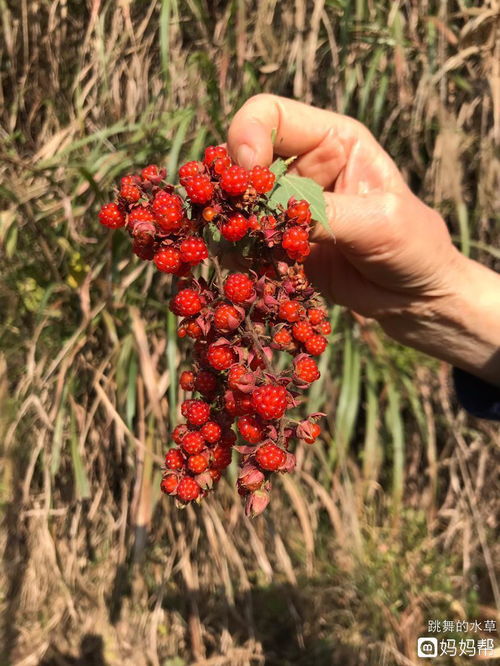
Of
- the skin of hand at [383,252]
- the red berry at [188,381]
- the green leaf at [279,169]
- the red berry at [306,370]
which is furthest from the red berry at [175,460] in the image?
the skin of hand at [383,252]

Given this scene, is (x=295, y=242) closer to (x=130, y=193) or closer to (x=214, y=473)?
(x=130, y=193)

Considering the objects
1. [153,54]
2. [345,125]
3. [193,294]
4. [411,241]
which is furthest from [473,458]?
[153,54]

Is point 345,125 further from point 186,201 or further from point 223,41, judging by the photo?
point 186,201

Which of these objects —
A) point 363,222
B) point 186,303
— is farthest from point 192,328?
point 363,222

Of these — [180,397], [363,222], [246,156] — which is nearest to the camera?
[246,156]

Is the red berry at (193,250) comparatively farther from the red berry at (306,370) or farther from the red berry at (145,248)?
the red berry at (306,370)
